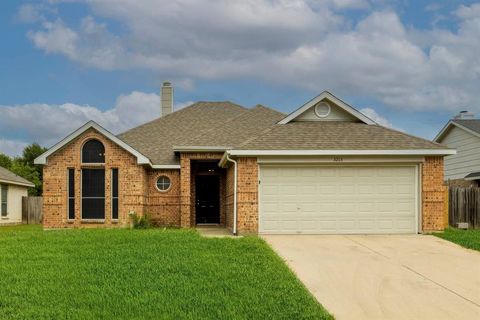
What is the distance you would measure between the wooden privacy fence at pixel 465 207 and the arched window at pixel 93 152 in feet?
45.5

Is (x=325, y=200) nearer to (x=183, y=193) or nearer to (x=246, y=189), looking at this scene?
(x=246, y=189)

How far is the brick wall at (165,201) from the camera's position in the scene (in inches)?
934

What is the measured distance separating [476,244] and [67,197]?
570 inches

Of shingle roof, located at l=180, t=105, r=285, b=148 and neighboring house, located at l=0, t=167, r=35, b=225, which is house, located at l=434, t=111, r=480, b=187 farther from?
neighboring house, located at l=0, t=167, r=35, b=225

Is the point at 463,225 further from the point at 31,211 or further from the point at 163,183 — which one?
the point at 31,211

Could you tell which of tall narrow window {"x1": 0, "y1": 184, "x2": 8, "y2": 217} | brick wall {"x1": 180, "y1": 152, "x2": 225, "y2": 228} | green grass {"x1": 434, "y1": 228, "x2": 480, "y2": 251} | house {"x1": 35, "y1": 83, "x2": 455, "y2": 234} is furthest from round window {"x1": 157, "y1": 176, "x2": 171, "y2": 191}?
tall narrow window {"x1": 0, "y1": 184, "x2": 8, "y2": 217}

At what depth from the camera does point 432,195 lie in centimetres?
1853

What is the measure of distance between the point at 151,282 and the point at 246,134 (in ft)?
48.1

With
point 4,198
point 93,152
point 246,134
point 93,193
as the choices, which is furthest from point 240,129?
point 4,198

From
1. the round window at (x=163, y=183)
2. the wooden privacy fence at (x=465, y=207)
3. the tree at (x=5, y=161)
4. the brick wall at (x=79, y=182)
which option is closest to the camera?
the brick wall at (x=79, y=182)

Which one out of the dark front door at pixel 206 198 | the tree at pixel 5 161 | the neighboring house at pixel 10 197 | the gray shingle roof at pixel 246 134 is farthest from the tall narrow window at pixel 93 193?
the tree at pixel 5 161

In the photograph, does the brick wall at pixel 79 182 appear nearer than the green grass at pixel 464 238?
No

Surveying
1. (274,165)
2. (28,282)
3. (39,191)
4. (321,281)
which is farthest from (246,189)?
(39,191)

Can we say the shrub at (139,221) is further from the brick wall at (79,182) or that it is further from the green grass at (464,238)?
the green grass at (464,238)
